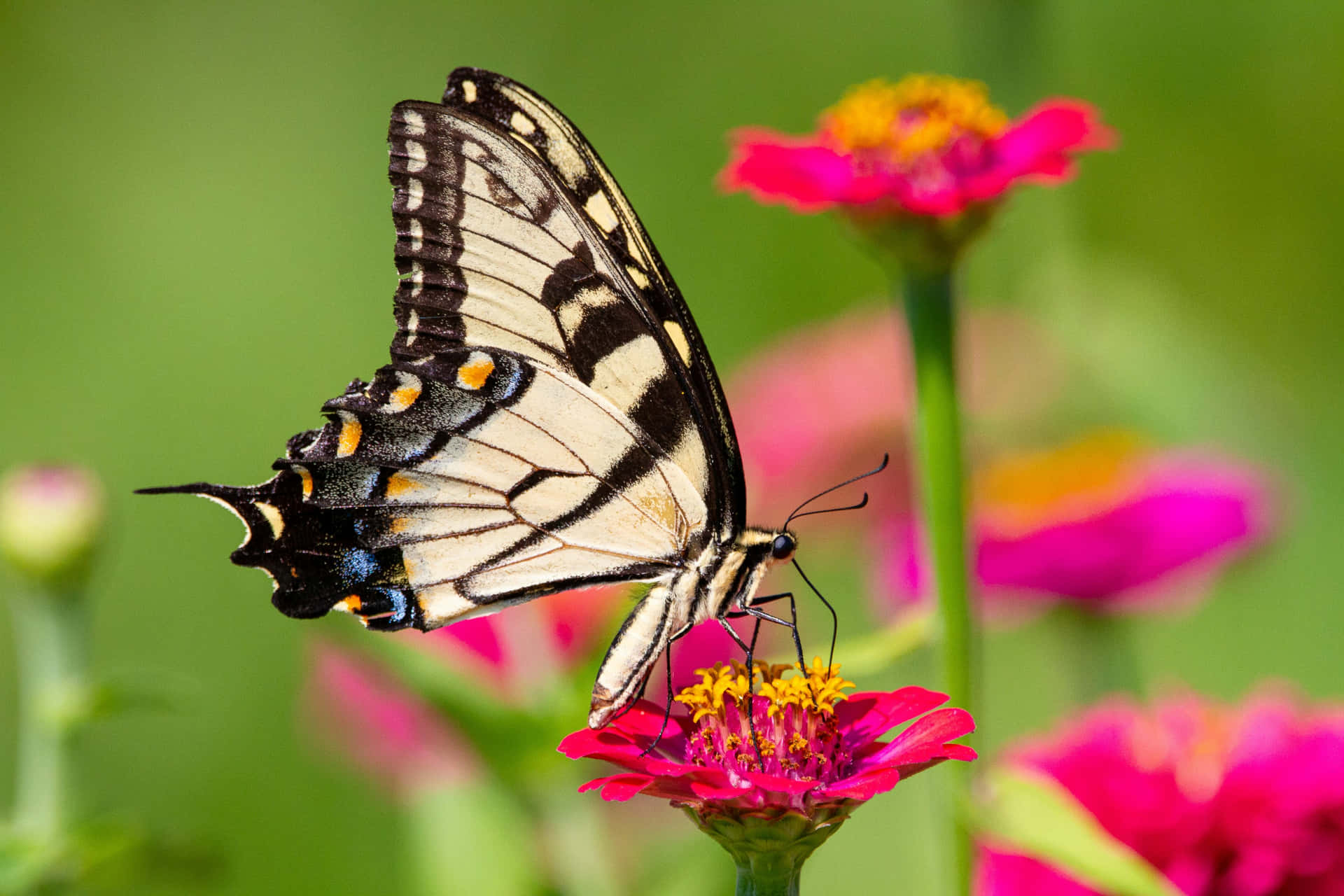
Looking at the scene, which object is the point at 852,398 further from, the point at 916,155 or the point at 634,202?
the point at 634,202

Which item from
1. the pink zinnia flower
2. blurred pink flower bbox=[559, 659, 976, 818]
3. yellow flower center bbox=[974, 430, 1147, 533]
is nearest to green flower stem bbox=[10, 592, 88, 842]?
blurred pink flower bbox=[559, 659, 976, 818]

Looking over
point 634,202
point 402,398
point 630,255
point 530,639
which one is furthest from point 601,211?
point 634,202

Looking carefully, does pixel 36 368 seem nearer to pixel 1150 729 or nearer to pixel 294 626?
pixel 294 626

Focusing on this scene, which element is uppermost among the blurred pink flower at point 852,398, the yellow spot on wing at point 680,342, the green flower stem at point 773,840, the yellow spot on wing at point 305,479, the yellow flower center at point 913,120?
the blurred pink flower at point 852,398

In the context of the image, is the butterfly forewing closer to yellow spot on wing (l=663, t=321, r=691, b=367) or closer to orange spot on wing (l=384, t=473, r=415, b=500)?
yellow spot on wing (l=663, t=321, r=691, b=367)

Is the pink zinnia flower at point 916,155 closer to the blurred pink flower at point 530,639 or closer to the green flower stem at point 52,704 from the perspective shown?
the blurred pink flower at point 530,639

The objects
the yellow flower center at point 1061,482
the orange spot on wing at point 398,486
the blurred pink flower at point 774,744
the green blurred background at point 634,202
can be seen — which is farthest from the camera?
the green blurred background at point 634,202

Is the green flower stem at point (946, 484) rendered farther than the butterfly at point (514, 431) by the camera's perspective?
No

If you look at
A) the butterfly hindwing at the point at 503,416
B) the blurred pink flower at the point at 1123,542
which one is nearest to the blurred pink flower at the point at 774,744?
the butterfly hindwing at the point at 503,416
